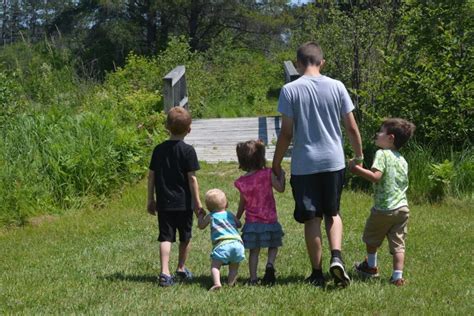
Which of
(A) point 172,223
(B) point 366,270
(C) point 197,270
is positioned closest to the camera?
(A) point 172,223

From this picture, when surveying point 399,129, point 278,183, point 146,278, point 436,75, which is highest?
point 399,129

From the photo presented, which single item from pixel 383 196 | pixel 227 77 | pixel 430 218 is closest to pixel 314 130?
pixel 383 196

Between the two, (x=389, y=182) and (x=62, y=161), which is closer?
(x=389, y=182)

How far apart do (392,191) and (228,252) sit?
4.28 ft

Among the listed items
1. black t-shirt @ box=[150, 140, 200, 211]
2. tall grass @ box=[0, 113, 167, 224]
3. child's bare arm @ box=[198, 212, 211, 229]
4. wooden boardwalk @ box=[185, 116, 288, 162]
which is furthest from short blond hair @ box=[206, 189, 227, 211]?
wooden boardwalk @ box=[185, 116, 288, 162]

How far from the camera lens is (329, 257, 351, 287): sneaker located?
4840 mm

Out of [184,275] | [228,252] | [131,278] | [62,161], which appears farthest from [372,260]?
[62,161]

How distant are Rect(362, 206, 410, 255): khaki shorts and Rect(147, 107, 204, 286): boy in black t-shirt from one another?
1327 millimetres

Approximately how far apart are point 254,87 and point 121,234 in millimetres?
16419

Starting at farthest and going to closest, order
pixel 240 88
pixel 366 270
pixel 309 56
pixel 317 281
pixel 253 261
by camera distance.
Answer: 1. pixel 240 88
2. pixel 366 270
3. pixel 253 261
4. pixel 317 281
5. pixel 309 56

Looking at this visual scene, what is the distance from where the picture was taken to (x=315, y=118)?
4902mm

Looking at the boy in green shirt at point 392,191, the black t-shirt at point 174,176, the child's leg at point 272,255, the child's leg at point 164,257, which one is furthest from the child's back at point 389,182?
Result: the child's leg at point 164,257

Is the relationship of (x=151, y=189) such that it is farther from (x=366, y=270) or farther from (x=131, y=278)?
(x=366, y=270)

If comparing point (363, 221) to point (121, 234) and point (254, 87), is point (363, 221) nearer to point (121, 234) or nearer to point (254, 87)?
point (121, 234)
